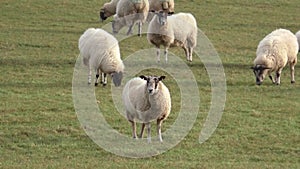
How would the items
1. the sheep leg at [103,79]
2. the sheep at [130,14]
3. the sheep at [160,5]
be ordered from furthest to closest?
the sheep at [160,5] < the sheep at [130,14] < the sheep leg at [103,79]

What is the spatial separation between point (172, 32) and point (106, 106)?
503cm

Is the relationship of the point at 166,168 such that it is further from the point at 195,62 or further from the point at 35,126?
the point at 195,62

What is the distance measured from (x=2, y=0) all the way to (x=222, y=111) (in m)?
17.6

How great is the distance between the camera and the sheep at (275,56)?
63.6 ft

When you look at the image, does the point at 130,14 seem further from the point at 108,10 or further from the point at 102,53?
the point at 102,53

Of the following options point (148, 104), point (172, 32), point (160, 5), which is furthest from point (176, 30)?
point (148, 104)

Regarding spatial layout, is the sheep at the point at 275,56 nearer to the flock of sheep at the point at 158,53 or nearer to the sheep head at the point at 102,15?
the flock of sheep at the point at 158,53

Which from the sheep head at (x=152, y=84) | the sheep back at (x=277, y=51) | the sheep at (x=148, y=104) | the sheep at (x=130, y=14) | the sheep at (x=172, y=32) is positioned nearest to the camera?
the sheep head at (x=152, y=84)

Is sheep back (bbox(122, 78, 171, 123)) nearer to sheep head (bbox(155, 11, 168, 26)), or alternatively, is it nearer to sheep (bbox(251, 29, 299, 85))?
sheep (bbox(251, 29, 299, 85))

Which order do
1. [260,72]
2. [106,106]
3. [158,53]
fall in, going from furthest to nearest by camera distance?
[158,53], [260,72], [106,106]

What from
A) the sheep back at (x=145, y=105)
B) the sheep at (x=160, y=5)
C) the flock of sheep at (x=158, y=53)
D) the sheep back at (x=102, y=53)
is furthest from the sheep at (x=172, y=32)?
the sheep back at (x=145, y=105)

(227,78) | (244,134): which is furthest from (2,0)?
(244,134)

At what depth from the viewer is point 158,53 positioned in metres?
21.1

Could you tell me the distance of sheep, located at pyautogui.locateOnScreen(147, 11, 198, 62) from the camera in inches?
833
